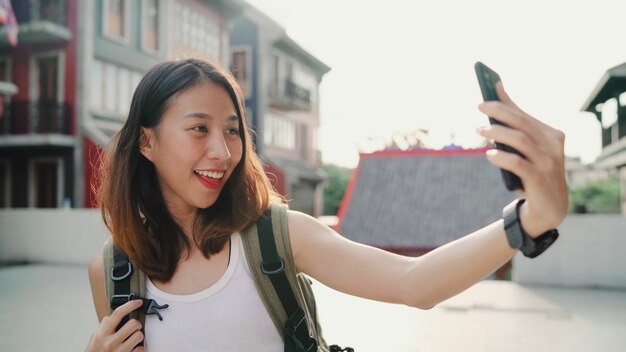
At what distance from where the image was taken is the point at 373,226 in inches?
662

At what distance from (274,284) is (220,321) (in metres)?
0.17

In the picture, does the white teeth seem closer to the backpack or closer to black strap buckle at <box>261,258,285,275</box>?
the backpack

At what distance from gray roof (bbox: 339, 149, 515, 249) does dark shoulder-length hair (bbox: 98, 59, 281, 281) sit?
1432cm

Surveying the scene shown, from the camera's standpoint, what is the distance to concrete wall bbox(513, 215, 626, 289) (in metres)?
8.84

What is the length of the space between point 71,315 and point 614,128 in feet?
63.3

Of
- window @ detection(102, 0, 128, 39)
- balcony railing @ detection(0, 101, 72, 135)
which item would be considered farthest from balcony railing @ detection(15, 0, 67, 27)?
balcony railing @ detection(0, 101, 72, 135)

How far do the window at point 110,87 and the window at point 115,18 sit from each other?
3.23 feet

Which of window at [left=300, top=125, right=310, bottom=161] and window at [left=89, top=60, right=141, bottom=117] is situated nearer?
window at [left=89, top=60, right=141, bottom=117]

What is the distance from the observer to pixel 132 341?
4.97ft

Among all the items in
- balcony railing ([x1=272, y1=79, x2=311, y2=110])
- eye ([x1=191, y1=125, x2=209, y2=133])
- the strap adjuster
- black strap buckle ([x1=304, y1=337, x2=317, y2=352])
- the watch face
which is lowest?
black strap buckle ([x1=304, y1=337, x2=317, y2=352])

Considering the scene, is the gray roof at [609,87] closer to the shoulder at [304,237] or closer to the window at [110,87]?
the window at [110,87]

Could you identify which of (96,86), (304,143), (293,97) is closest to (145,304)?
→ (96,86)

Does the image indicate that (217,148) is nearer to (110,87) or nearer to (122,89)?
(110,87)

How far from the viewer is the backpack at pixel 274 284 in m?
1.52
